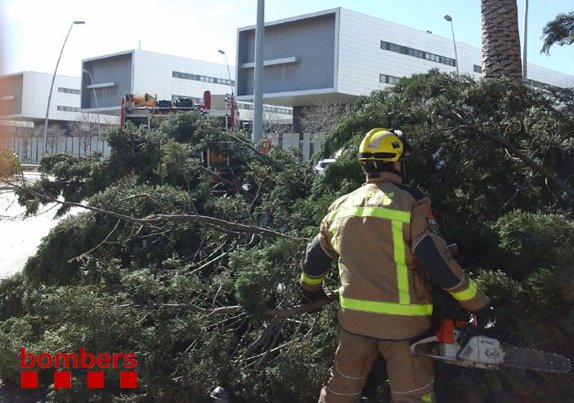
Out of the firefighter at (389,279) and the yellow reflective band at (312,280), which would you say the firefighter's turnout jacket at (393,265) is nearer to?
the firefighter at (389,279)

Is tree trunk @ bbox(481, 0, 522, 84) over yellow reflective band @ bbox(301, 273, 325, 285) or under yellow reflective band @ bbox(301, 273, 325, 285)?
over

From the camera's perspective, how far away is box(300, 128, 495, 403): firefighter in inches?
124

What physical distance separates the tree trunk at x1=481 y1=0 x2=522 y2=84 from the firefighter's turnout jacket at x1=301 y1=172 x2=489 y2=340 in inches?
158

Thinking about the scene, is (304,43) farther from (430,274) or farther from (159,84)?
(430,274)

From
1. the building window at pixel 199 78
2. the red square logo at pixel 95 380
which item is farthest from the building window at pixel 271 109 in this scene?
the red square logo at pixel 95 380

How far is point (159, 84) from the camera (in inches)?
2702

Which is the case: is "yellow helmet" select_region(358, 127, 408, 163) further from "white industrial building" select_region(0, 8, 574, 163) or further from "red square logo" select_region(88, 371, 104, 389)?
"white industrial building" select_region(0, 8, 574, 163)

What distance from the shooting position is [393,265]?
3227 millimetres

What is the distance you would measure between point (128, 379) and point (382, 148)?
255cm

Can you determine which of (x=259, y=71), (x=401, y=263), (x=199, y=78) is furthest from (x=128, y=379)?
(x=199, y=78)

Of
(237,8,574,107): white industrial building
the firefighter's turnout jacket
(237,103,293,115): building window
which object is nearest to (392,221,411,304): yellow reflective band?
the firefighter's turnout jacket

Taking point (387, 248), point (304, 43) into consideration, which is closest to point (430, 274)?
point (387, 248)

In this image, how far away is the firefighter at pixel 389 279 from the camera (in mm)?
3143

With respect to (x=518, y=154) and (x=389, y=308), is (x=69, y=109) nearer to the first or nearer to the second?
(x=518, y=154)
